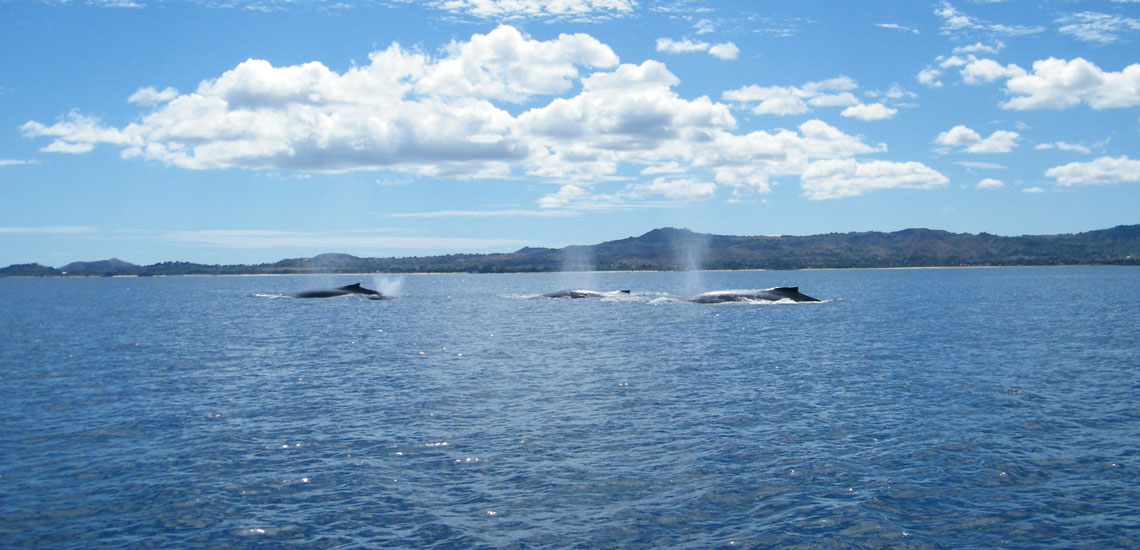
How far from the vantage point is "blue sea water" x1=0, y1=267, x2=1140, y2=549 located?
666 inches

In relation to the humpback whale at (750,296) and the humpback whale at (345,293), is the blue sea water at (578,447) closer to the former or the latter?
the humpback whale at (750,296)

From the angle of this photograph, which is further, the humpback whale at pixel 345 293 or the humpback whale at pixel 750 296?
the humpback whale at pixel 345 293

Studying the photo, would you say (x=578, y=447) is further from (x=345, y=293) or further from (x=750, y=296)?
(x=345, y=293)

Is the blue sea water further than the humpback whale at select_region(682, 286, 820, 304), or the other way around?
the humpback whale at select_region(682, 286, 820, 304)

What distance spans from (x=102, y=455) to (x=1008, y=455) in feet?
83.8

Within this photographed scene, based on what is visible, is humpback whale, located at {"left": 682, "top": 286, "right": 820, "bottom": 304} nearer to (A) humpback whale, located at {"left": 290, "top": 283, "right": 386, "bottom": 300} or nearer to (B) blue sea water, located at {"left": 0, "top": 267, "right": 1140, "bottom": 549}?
(B) blue sea water, located at {"left": 0, "top": 267, "right": 1140, "bottom": 549}

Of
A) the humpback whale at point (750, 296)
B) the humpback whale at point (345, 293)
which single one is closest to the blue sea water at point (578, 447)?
the humpback whale at point (750, 296)

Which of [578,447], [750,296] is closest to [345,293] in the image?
[750,296]

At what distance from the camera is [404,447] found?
23.8m

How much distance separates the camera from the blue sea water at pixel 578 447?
16906 millimetres

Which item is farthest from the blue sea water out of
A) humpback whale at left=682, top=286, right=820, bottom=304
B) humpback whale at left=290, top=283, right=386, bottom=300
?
humpback whale at left=290, top=283, right=386, bottom=300

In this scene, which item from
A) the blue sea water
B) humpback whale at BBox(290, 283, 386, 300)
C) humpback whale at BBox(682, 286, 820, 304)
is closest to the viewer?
the blue sea water

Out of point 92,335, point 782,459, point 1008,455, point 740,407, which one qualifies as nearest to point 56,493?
point 782,459

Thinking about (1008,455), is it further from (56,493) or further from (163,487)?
(56,493)
